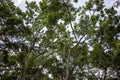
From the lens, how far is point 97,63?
914 inches

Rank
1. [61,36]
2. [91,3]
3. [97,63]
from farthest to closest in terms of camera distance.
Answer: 1. [97,63]
2. [61,36]
3. [91,3]

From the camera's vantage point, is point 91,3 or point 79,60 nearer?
point 91,3

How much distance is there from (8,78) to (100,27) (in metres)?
9.55

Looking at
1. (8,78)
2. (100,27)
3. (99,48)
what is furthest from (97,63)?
(8,78)

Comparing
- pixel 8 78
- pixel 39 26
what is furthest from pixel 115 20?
pixel 8 78

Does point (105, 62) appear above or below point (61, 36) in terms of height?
below

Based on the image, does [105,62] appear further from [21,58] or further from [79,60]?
[21,58]

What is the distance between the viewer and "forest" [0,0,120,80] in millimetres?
17641

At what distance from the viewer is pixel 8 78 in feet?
70.5

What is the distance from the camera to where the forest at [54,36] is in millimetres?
17641

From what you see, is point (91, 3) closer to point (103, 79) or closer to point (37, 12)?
point (37, 12)

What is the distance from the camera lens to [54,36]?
20.4m

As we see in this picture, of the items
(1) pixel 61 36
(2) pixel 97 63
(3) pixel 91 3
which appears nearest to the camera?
(3) pixel 91 3

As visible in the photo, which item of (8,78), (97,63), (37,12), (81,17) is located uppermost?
(37,12)
